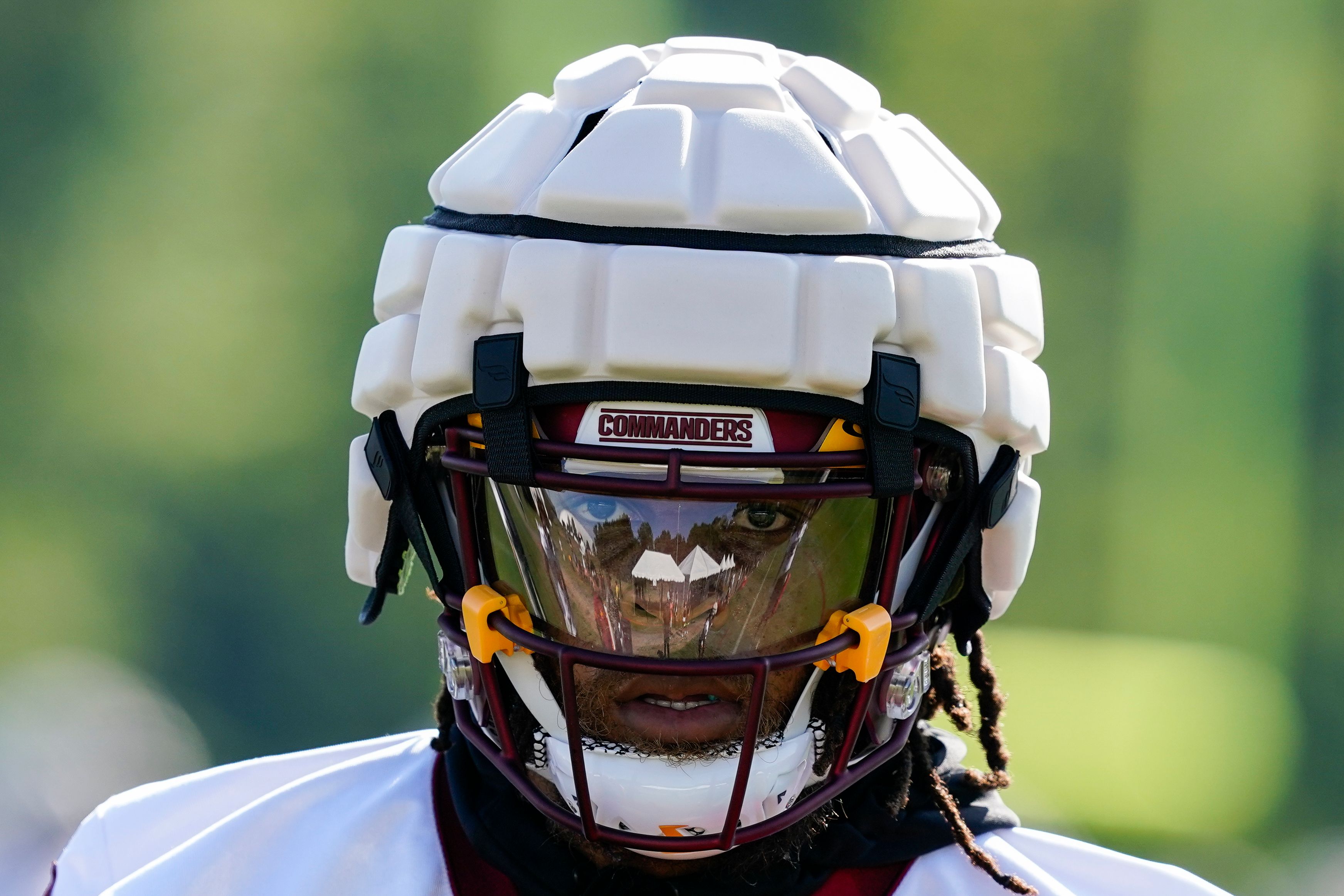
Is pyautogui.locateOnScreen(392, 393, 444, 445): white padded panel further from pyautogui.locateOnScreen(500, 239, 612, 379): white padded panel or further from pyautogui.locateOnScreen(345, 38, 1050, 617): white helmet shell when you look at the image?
pyautogui.locateOnScreen(500, 239, 612, 379): white padded panel

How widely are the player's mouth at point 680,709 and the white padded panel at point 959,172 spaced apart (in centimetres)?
64

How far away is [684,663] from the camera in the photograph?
1.37 meters

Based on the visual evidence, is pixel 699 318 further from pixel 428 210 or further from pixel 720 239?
pixel 428 210

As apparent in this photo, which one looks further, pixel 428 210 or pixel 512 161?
pixel 428 210

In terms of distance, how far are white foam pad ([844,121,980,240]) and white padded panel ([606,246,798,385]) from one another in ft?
0.61

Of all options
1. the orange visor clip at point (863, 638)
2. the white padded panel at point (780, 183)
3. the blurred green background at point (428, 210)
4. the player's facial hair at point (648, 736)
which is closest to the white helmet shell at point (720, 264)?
the white padded panel at point (780, 183)

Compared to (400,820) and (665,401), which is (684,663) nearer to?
(665,401)

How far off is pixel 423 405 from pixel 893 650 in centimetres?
63

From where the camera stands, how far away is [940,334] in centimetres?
145

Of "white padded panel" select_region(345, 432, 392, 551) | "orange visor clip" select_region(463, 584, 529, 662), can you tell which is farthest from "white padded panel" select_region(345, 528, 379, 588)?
"orange visor clip" select_region(463, 584, 529, 662)

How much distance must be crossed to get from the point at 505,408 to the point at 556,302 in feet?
0.42

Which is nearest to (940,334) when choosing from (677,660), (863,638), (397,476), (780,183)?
(780,183)

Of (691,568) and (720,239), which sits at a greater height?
(720,239)

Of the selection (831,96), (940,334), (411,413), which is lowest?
(411,413)
